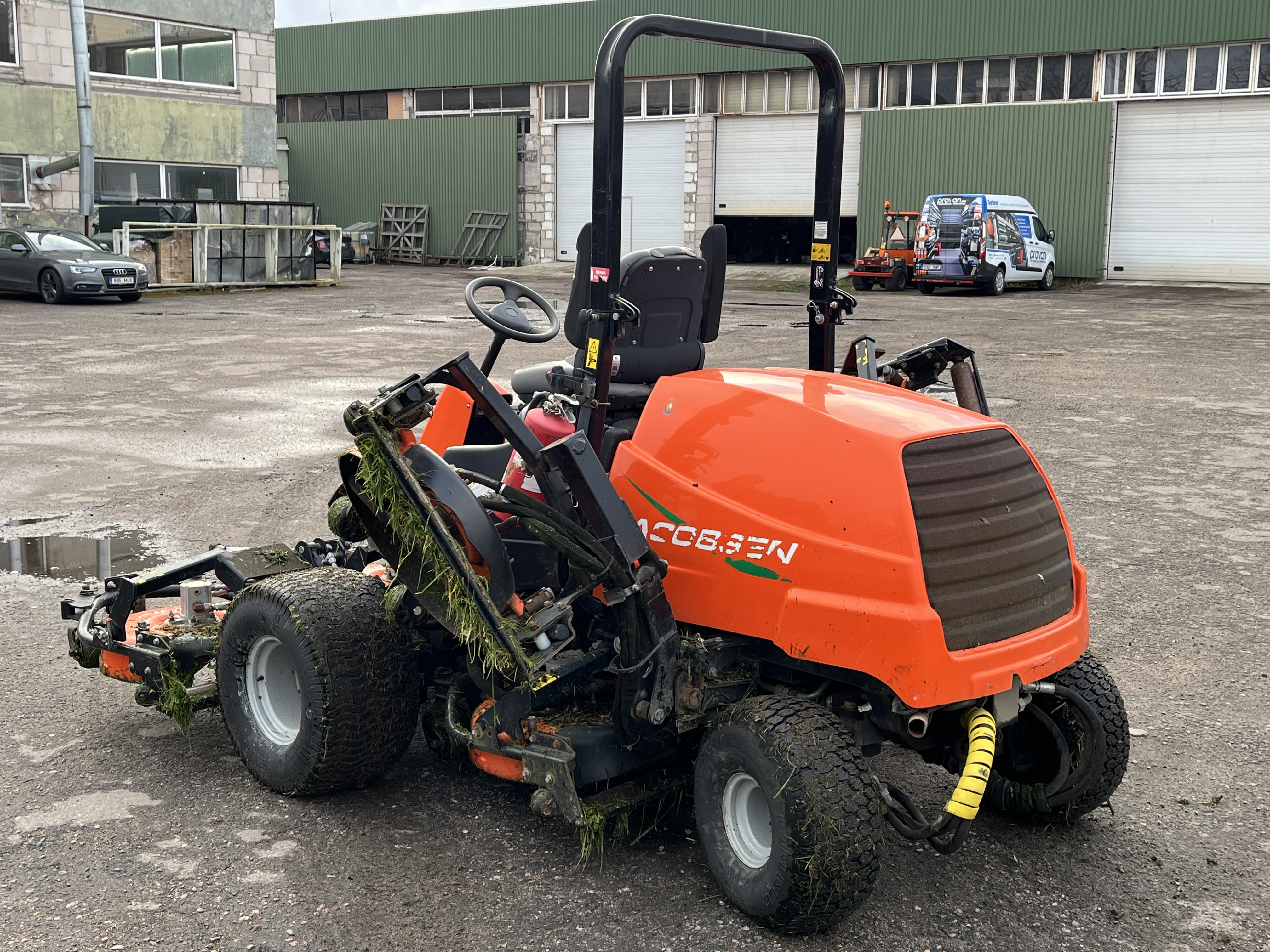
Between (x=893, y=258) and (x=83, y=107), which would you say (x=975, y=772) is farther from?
(x=83, y=107)

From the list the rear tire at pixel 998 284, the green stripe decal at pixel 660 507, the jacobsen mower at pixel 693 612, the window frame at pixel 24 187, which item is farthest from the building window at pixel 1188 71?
the green stripe decal at pixel 660 507

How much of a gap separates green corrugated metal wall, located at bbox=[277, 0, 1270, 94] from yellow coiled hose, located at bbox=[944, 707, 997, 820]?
31121mm

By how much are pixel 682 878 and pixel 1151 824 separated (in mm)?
1480

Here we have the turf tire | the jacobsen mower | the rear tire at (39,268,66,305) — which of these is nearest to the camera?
the jacobsen mower

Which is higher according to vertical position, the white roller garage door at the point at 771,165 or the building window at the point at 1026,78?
the building window at the point at 1026,78

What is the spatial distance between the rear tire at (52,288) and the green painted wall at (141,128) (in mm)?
7794

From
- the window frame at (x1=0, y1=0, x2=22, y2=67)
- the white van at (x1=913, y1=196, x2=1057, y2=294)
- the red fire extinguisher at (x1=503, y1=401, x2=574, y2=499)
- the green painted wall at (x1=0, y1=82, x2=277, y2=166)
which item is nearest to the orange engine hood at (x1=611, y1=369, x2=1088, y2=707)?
the red fire extinguisher at (x1=503, y1=401, x2=574, y2=499)

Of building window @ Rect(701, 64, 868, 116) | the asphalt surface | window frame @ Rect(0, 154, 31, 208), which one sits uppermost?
building window @ Rect(701, 64, 868, 116)

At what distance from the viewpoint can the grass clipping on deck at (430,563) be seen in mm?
3586

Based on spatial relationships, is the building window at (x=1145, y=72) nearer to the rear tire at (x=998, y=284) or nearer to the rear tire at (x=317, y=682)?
the rear tire at (x=998, y=284)

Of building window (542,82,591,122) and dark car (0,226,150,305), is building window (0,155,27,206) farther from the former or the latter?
building window (542,82,591,122)

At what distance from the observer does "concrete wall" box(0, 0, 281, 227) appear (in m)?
29.2

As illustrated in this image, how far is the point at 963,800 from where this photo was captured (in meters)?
3.14

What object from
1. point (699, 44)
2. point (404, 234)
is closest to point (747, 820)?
point (699, 44)
